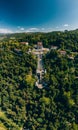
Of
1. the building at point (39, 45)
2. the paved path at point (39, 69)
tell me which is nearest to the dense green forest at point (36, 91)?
the paved path at point (39, 69)

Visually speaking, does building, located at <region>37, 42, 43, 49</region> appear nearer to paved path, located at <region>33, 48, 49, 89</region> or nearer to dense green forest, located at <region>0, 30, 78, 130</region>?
paved path, located at <region>33, 48, 49, 89</region>

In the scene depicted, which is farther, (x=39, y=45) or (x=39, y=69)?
(x=39, y=45)

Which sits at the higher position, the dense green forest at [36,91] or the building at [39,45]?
the building at [39,45]

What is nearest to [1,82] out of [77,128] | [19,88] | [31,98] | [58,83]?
[19,88]

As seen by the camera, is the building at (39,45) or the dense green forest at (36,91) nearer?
the dense green forest at (36,91)

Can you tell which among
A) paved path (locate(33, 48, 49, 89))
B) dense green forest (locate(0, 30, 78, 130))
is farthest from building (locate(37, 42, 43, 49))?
dense green forest (locate(0, 30, 78, 130))

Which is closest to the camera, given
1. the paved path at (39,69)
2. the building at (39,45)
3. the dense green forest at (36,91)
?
the dense green forest at (36,91)

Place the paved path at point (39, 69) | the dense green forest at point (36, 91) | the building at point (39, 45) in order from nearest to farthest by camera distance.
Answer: the dense green forest at point (36, 91) < the paved path at point (39, 69) < the building at point (39, 45)

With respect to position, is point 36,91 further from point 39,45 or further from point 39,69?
point 39,45

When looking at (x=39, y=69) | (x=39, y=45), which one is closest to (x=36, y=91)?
(x=39, y=69)

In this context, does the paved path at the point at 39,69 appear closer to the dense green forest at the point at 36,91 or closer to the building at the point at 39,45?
the dense green forest at the point at 36,91
